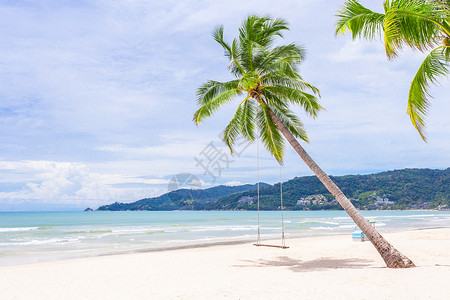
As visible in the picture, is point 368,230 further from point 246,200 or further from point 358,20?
point 246,200

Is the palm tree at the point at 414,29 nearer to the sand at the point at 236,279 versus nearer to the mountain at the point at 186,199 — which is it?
the sand at the point at 236,279

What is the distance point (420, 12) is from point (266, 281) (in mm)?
5379

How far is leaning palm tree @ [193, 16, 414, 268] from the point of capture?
912 cm

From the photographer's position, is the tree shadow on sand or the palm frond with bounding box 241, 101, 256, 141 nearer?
the tree shadow on sand

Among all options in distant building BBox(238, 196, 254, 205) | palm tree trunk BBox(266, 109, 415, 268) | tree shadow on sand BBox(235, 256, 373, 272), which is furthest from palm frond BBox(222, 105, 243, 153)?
distant building BBox(238, 196, 254, 205)

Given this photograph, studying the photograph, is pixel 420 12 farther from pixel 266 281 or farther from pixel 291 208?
pixel 291 208

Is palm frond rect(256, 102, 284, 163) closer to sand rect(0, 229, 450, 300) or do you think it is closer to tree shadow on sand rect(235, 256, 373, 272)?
tree shadow on sand rect(235, 256, 373, 272)

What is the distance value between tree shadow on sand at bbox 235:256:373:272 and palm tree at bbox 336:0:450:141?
389cm

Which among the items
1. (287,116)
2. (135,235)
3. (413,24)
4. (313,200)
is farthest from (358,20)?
(313,200)

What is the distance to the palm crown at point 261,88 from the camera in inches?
367

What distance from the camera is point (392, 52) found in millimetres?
6129

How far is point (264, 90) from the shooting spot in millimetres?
9766

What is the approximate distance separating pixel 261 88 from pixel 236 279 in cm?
487

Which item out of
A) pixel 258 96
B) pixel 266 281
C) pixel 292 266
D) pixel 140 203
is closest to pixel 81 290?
pixel 266 281
